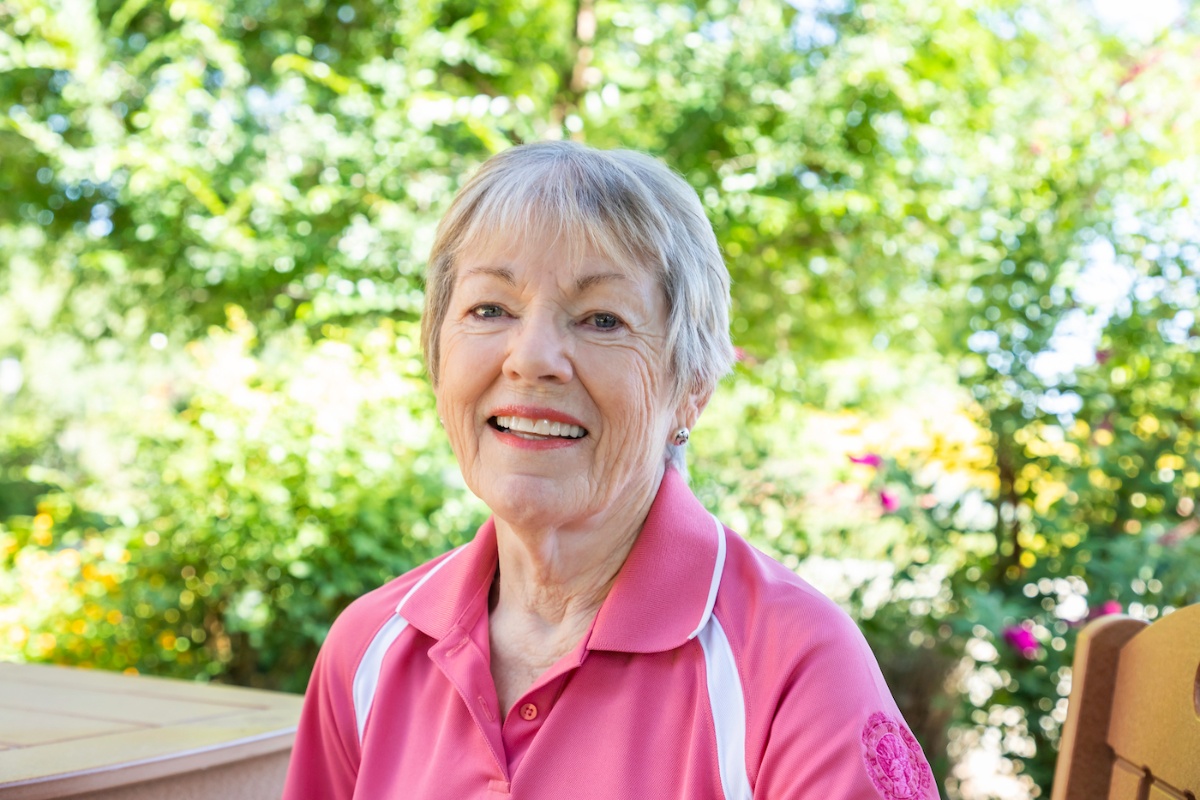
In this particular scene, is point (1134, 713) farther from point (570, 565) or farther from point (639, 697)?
point (570, 565)

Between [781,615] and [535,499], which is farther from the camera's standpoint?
[535,499]

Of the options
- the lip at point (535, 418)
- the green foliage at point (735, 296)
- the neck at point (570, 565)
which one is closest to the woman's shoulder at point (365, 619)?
the neck at point (570, 565)

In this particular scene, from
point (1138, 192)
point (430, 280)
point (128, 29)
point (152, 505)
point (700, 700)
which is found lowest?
point (152, 505)

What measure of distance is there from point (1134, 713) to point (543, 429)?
2.36ft

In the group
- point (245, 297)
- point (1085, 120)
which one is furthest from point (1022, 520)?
point (245, 297)

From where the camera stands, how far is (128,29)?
5633mm

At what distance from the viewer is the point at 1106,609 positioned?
245 cm

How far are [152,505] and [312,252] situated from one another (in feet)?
5.27

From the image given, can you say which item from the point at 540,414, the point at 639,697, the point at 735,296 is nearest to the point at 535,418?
the point at 540,414

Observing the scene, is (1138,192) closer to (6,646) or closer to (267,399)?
(267,399)

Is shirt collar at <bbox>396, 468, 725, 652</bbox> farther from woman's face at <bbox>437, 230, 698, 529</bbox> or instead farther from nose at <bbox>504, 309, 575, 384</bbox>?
nose at <bbox>504, 309, 575, 384</bbox>

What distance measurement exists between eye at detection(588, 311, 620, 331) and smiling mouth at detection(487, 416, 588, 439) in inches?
5.0

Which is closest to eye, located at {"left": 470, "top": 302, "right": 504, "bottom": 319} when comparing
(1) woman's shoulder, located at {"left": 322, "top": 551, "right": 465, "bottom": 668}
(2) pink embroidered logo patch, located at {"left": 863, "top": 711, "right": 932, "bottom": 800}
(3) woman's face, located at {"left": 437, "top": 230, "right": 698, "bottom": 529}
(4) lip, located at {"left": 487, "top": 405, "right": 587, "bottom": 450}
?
(3) woman's face, located at {"left": 437, "top": 230, "right": 698, "bottom": 529}

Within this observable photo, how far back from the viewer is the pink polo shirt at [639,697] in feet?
3.63
